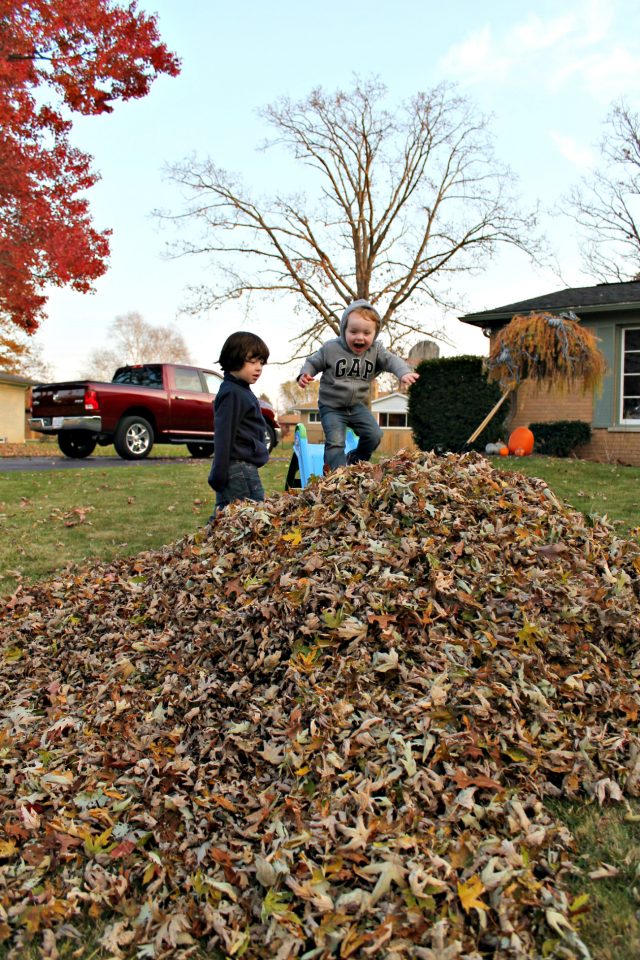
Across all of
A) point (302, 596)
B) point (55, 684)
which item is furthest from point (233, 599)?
point (55, 684)

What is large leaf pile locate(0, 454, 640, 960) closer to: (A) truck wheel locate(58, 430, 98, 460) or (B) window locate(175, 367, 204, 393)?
(A) truck wheel locate(58, 430, 98, 460)

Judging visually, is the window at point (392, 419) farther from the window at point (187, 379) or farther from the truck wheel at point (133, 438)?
the truck wheel at point (133, 438)

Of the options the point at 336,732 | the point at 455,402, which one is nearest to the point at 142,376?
the point at 455,402

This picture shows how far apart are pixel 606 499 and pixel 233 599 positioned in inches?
194

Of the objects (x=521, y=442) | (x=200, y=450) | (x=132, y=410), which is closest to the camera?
(x=132, y=410)

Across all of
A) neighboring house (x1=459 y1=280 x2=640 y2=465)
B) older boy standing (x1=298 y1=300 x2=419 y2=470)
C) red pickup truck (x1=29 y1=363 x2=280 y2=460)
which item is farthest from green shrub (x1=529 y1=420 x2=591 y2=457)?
older boy standing (x1=298 y1=300 x2=419 y2=470)

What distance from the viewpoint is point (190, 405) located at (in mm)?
11805

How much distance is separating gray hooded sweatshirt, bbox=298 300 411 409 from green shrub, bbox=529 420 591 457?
7857 mm

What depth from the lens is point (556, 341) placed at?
8891mm

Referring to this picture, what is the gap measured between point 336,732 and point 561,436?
35.3 ft

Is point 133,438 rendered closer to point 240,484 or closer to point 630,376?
point 240,484

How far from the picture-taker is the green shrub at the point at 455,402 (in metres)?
11.9

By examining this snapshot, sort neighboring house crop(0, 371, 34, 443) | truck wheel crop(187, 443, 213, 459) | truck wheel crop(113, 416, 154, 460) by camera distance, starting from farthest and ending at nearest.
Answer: neighboring house crop(0, 371, 34, 443), truck wheel crop(187, 443, 213, 459), truck wheel crop(113, 416, 154, 460)

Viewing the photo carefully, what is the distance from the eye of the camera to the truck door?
460 inches
